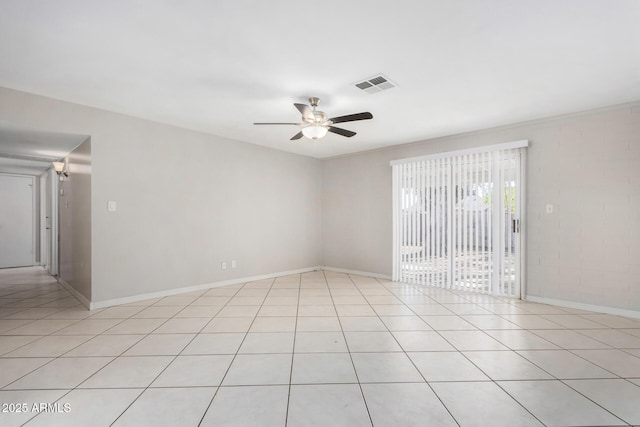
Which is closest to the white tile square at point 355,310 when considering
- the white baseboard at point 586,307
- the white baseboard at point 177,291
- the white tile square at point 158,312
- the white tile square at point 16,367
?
the white tile square at point 158,312

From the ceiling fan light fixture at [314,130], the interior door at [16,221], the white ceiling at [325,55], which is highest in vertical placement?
the white ceiling at [325,55]

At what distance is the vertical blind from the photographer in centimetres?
449

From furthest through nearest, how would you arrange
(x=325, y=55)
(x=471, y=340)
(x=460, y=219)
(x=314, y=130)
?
(x=460, y=219) < (x=314, y=130) < (x=471, y=340) < (x=325, y=55)

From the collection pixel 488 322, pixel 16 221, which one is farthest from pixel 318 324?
pixel 16 221

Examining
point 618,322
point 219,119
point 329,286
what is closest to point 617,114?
point 618,322

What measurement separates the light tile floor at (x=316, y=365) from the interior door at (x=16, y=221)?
4.51 m

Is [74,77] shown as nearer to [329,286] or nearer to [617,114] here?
[329,286]

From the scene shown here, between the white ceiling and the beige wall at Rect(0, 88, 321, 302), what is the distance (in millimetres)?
393

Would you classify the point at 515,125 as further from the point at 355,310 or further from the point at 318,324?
the point at 318,324

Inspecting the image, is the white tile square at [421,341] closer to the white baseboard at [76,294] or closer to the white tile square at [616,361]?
the white tile square at [616,361]

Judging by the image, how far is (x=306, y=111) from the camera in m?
3.12

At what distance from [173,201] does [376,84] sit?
11.7 ft

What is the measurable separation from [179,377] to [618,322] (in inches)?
189

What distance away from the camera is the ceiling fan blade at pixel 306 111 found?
302 centimetres
